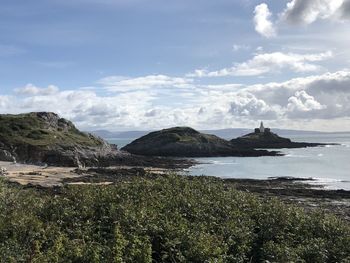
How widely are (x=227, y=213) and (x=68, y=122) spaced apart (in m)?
116

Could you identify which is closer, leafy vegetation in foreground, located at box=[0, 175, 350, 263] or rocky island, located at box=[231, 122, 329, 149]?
leafy vegetation in foreground, located at box=[0, 175, 350, 263]

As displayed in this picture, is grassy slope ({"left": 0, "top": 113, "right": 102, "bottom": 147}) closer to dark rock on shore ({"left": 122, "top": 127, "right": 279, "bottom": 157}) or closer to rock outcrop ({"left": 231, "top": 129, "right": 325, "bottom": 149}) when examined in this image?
dark rock on shore ({"left": 122, "top": 127, "right": 279, "bottom": 157})

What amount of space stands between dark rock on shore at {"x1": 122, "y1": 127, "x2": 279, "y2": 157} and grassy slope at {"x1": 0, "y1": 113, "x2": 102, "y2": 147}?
2970 centimetres

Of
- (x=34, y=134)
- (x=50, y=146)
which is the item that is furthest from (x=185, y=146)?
(x=50, y=146)

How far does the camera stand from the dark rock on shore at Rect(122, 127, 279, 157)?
14225 cm

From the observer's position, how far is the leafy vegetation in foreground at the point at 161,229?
32.3ft

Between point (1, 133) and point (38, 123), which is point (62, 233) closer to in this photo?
point (1, 133)

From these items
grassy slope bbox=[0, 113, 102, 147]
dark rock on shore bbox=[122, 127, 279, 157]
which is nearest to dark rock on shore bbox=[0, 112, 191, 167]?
grassy slope bbox=[0, 113, 102, 147]

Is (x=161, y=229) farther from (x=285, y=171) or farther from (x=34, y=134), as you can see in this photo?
(x=34, y=134)

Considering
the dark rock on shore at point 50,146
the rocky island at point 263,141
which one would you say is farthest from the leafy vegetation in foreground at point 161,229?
the rocky island at point 263,141

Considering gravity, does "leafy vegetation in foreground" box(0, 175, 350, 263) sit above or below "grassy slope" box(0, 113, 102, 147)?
below

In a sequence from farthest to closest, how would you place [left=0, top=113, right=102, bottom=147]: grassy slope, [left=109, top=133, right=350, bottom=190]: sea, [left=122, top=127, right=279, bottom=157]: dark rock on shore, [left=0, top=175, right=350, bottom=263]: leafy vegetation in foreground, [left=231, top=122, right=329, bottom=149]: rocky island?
[left=231, top=122, right=329, bottom=149]: rocky island, [left=122, top=127, right=279, bottom=157]: dark rock on shore, [left=0, top=113, right=102, bottom=147]: grassy slope, [left=109, top=133, right=350, bottom=190]: sea, [left=0, top=175, right=350, bottom=263]: leafy vegetation in foreground

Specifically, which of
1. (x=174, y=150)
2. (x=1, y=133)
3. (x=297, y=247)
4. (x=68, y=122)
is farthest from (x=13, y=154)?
(x=297, y=247)

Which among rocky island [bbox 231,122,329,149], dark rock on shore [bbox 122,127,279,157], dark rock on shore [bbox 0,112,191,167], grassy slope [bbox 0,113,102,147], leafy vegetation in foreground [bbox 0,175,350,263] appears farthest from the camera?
rocky island [bbox 231,122,329,149]
